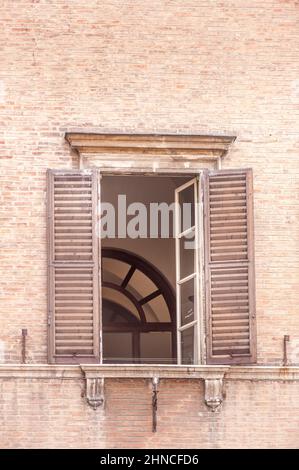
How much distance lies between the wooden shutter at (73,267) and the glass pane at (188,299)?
1.28 metres

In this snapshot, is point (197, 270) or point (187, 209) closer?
point (197, 270)

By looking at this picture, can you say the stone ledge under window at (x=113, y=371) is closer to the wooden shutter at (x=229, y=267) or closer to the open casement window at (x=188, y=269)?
the wooden shutter at (x=229, y=267)

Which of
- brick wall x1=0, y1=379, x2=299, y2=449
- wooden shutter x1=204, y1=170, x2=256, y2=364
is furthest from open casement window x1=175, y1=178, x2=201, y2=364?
brick wall x1=0, y1=379, x2=299, y2=449

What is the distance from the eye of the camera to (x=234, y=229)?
17359 millimetres

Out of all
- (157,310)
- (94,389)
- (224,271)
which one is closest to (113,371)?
(94,389)

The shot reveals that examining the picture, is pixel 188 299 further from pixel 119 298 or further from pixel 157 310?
pixel 119 298

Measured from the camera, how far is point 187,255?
711 inches

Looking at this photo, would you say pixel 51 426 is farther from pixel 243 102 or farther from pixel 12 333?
pixel 243 102

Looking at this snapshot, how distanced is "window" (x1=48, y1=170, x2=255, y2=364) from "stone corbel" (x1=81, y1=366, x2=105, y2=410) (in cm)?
17

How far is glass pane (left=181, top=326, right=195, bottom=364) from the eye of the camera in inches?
693

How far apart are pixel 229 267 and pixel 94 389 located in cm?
197

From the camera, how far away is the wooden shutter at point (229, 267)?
17156 millimetres

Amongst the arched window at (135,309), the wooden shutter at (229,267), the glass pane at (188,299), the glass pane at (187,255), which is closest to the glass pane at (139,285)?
the arched window at (135,309)

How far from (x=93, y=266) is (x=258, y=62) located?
9.77ft
